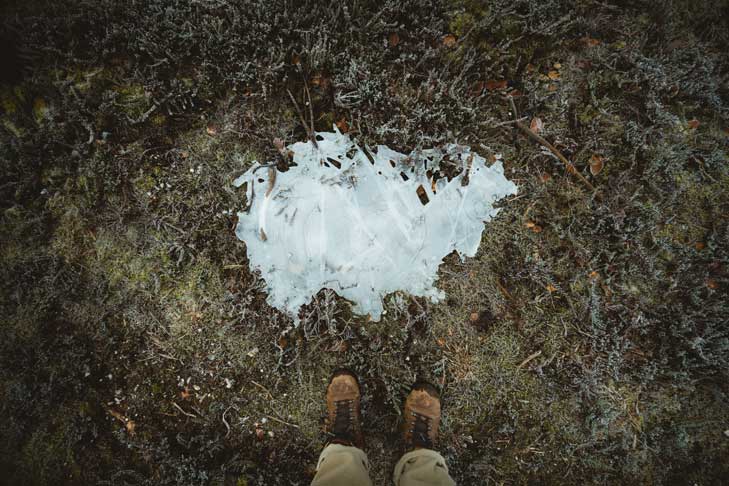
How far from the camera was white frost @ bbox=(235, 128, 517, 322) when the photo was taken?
2492 mm

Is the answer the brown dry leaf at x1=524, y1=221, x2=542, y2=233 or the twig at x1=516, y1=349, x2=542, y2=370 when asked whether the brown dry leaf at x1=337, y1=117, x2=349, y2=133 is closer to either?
the brown dry leaf at x1=524, y1=221, x2=542, y2=233

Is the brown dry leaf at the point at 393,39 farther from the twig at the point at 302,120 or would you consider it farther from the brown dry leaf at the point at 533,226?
the brown dry leaf at the point at 533,226

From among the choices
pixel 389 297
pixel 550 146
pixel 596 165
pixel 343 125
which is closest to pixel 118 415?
pixel 389 297

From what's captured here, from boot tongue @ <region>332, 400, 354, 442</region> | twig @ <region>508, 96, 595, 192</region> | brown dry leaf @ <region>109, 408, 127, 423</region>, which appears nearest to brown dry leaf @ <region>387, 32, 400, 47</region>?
twig @ <region>508, 96, 595, 192</region>

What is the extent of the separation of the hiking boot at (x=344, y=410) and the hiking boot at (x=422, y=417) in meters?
0.39

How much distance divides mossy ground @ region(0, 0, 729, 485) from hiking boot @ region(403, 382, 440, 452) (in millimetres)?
111

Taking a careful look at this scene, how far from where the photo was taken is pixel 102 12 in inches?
92.2

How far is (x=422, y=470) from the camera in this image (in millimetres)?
2266

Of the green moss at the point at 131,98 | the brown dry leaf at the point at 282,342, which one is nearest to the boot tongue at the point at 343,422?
the brown dry leaf at the point at 282,342

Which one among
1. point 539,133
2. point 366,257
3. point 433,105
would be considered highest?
point 433,105

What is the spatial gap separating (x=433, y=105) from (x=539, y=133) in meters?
0.88

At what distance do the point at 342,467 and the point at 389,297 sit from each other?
120cm

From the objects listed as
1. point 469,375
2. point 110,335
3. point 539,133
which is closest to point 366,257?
point 469,375

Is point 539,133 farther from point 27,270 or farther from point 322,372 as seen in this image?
point 27,270
